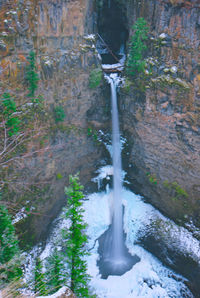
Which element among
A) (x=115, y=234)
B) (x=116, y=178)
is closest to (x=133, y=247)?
(x=115, y=234)

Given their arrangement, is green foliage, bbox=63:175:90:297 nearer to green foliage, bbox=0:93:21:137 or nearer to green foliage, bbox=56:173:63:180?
green foliage, bbox=0:93:21:137

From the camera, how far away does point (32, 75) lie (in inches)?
687

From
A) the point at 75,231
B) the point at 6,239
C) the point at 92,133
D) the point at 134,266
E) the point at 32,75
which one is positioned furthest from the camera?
the point at 92,133

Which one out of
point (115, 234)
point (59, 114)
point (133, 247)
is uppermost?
point (59, 114)

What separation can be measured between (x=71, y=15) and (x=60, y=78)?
191 inches

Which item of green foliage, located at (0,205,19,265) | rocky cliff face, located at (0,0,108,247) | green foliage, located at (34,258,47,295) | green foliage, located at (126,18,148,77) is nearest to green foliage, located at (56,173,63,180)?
rocky cliff face, located at (0,0,108,247)

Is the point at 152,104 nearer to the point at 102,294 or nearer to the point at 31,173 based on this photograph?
the point at 31,173

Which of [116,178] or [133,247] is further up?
[116,178]

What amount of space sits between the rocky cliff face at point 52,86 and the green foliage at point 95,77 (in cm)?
43

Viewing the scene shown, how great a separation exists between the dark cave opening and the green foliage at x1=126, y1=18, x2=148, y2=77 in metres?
4.54

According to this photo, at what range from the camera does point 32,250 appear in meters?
19.1

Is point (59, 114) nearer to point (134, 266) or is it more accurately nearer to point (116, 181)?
point (116, 181)

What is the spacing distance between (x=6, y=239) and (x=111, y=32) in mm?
22211

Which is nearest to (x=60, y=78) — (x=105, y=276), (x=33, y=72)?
(x=33, y=72)
